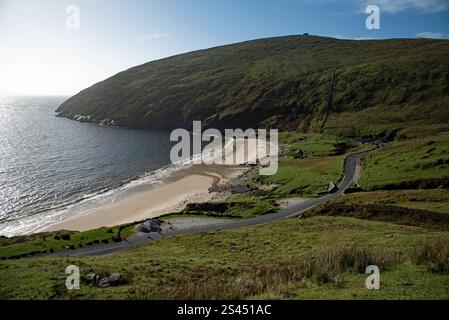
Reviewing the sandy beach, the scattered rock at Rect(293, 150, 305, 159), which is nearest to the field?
the sandy beach

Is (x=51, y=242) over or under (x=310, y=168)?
under

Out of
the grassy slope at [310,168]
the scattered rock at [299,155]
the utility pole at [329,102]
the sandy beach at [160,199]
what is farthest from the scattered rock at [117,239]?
the utility pole at [329,102]

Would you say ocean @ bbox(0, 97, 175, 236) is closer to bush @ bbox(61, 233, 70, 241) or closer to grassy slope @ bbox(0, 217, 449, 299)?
bush @ bbox(61, 233, 70, 241)

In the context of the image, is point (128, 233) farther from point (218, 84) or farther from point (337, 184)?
point (218, 84)

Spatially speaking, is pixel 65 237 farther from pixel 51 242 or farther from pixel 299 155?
pixel 299 155

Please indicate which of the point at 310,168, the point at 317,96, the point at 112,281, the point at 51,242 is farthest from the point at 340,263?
the point at 317,96

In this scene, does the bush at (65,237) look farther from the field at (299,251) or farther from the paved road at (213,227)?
the paved road at (213,227)
